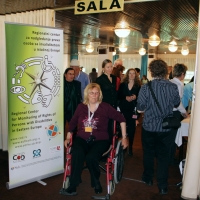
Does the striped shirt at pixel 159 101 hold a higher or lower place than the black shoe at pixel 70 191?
higher

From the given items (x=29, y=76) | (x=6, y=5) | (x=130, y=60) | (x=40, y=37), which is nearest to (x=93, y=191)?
(x=29, y=76)

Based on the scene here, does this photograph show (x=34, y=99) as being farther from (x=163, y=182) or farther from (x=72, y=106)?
(x=163, y=182)

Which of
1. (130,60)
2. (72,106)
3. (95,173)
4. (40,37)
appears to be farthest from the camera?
(130,60)

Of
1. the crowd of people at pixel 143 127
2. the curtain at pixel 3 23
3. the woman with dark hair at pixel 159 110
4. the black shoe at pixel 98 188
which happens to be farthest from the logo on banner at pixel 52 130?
the curtain at pixel 3 23

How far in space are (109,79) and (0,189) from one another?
2.11 metres

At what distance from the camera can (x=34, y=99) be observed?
3.03 m

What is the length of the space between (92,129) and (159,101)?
817 millimetres

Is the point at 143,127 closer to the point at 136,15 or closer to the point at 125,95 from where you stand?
the point at 125,95

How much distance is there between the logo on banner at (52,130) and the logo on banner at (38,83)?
279mm

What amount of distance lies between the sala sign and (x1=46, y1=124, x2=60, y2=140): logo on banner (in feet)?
5.92

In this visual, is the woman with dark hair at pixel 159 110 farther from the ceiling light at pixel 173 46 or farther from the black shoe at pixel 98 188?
the ceiling light at pixel 173 46

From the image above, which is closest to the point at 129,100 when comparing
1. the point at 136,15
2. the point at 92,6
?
→ the point at 92,6

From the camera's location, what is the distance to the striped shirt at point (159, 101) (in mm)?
2893

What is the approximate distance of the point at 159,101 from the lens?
115 inches
